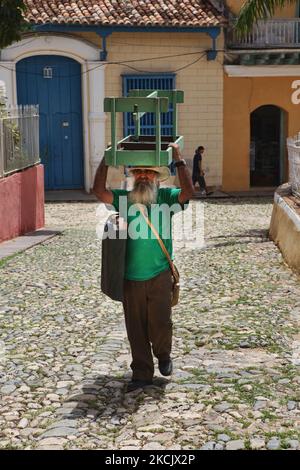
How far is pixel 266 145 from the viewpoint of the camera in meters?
21.9

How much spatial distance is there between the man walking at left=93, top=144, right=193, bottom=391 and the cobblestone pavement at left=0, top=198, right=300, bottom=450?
1.02 ft

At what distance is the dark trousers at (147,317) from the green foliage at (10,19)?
24.7ft

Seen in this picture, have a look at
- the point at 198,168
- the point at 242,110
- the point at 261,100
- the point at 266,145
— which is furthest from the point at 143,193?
the point at 266,145

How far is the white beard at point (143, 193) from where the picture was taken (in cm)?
541

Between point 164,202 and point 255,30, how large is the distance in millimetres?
15842

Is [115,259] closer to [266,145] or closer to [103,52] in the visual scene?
[103,52]

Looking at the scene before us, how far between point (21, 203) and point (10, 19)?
9.32 feet

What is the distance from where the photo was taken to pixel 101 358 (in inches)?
249

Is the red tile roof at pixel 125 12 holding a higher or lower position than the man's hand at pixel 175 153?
higher

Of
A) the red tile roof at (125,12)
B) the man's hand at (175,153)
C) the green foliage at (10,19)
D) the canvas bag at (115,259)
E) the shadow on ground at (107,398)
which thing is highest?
the red tile roof at (125,12)

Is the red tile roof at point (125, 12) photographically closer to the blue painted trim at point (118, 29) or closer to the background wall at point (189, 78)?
the blue painted trim at point (118, 29)

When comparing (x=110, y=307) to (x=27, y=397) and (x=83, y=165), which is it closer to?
(x=27, y=397)

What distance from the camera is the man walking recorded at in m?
5.45

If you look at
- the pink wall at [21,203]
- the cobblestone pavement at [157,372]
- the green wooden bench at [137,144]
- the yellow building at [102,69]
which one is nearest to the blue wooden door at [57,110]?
the yellow building at [102,69]
